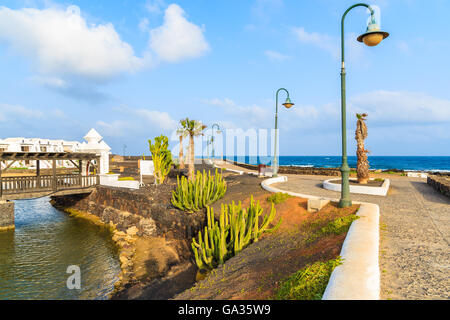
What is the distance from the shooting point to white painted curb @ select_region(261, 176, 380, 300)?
3263 mm

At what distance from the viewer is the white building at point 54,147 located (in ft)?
67.2

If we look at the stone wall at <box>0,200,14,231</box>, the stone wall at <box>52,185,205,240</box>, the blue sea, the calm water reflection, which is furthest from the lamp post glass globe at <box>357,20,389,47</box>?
the blue sea

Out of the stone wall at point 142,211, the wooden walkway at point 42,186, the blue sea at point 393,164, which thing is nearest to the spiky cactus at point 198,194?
the stone wall at point 142,211

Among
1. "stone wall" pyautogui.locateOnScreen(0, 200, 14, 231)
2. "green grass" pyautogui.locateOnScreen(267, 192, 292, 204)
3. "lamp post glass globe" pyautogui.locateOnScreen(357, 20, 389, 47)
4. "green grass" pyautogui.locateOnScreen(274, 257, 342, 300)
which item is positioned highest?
"lamp post glass globe" pyautogui.locateOnScreen(357, 20, 389, 47)

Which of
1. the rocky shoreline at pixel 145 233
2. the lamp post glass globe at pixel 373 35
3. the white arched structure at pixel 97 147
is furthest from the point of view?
the white arched structure at pixel 97 147

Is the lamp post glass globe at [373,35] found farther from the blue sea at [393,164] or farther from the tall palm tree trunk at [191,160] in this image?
the blue sea at [393,164]

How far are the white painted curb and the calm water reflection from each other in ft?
24.7

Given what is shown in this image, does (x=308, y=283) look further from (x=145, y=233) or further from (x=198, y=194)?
(x=145, y=233)

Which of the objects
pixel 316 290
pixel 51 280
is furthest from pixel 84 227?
pixel 316 290

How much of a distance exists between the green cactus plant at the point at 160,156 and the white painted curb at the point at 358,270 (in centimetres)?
1668

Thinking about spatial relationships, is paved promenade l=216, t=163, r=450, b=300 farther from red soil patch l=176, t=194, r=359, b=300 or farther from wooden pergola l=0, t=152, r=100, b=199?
wooden pergola l=0, t=152, r=100, b=199

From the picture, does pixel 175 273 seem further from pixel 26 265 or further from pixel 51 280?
pixel 26 265

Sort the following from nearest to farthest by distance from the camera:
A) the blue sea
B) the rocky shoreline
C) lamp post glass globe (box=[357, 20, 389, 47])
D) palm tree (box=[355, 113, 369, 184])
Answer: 1. lamp post glass globe (box=[357, 20, 389, 47])
2. the rocky shoreline
3. palm tree (box=[355, 113, 369, 184])
4. the blue sea

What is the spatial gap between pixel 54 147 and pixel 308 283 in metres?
52.5
